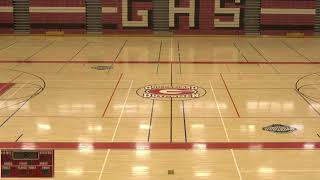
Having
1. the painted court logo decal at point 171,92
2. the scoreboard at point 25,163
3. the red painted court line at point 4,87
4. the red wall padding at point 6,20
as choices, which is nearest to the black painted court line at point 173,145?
the painted court logo decal at point 171,92

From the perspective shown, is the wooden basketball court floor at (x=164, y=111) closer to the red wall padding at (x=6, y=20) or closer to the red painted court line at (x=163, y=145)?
the red painted court line at (x=163, y=145)

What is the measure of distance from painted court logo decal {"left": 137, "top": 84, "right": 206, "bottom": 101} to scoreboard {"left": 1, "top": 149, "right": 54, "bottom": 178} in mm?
8577

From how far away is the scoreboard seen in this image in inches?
221

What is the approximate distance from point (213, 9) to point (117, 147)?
1719 centimetres

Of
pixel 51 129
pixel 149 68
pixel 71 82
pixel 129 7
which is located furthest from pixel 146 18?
pixel 51 129

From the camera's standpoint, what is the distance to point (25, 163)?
5.62 m

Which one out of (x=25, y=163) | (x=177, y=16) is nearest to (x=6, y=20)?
(x=177, y=16)

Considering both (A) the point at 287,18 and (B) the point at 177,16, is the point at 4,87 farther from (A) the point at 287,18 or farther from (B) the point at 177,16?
(A) the point at 287,18

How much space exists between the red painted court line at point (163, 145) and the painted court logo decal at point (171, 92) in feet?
12.3

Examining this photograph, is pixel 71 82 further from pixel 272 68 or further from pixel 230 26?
pixel 230 26

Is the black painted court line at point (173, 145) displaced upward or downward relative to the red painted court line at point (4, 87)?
downward

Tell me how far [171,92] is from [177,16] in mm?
12248

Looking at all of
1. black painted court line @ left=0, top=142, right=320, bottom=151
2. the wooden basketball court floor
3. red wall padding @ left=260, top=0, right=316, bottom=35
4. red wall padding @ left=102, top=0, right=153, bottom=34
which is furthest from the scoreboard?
red wall padding @ left=260, top=0, right=316, bottom=35

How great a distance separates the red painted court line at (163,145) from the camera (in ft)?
34.0
